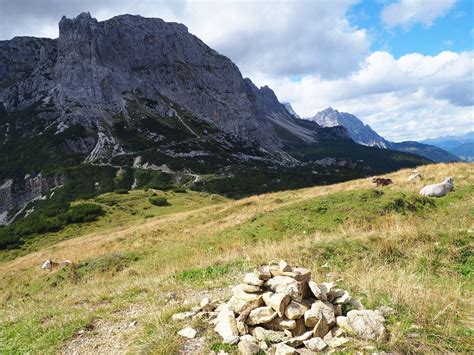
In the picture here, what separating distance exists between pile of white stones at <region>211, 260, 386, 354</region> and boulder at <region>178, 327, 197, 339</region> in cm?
50

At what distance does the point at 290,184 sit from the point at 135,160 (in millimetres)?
78007

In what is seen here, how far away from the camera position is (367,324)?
702 centimetres

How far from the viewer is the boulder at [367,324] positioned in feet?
22.4

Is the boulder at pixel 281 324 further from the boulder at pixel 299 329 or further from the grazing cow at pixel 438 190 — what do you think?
the grazing cow at pixel 438 190

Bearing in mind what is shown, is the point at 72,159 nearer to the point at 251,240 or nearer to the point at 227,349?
the point at 251,240

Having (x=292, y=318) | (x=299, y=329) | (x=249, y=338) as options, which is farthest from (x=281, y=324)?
(x=249, y=338)

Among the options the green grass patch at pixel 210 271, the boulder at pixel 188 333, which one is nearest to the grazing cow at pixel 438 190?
the green grass patch at pixel 210 271

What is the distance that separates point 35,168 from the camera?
180750mm

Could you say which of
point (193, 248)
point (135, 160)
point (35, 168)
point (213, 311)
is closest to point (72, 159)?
point (35, 168)

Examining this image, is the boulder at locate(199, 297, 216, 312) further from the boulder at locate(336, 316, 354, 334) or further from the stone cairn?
the boulder at locate(336, 316, 354, 334)

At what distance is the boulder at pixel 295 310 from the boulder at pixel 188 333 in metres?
2.04

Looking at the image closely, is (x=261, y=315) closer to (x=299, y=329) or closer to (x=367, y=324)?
(x=299, y=329)

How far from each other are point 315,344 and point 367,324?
1.13 metres

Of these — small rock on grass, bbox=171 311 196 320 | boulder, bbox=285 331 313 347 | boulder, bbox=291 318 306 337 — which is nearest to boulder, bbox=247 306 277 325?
boulder, bbox=291 318 306 337
